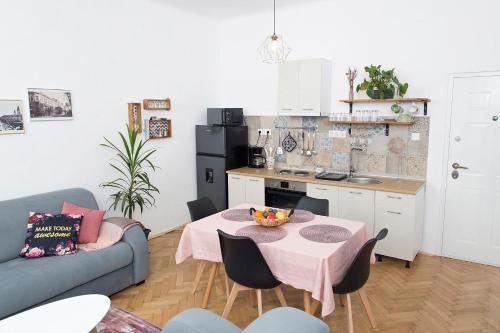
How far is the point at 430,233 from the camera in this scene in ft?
14.5

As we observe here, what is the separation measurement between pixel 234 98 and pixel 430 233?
322 centimetres

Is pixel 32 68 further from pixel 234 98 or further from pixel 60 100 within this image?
pixel 234 98

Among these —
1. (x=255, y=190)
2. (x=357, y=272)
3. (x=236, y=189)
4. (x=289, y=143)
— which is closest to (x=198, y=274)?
(x=357, y=272)

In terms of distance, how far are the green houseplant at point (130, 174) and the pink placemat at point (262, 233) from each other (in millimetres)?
Result: 1807

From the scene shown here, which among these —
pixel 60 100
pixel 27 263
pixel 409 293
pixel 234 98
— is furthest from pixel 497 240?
pixel 60 100

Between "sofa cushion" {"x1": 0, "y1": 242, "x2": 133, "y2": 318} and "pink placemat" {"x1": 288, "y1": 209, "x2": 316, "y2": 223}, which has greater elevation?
"pink placemat" {"x1": 288, "y1": 209, "x2": 316, "y2": 223}

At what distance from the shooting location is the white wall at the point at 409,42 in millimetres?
3967

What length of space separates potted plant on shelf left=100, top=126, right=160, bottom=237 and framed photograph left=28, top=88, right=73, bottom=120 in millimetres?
563

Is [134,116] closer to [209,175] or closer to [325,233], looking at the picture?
[209,175]

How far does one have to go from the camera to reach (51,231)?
131 inches

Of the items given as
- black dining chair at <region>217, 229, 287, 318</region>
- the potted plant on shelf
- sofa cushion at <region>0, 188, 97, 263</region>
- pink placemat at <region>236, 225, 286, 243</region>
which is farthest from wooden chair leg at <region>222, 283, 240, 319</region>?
sofa cushion at <region>0, 188, 97, 263</region>

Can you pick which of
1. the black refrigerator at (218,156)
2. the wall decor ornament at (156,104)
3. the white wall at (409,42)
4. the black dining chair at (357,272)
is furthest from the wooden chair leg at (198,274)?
the white wall at (409,42)

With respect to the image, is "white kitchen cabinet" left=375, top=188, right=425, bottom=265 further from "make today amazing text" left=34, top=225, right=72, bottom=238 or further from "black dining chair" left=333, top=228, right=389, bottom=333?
"make today amazing text" left=34, top=225, right=72, bottom=238

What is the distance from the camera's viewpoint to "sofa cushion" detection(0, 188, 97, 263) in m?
3.22
